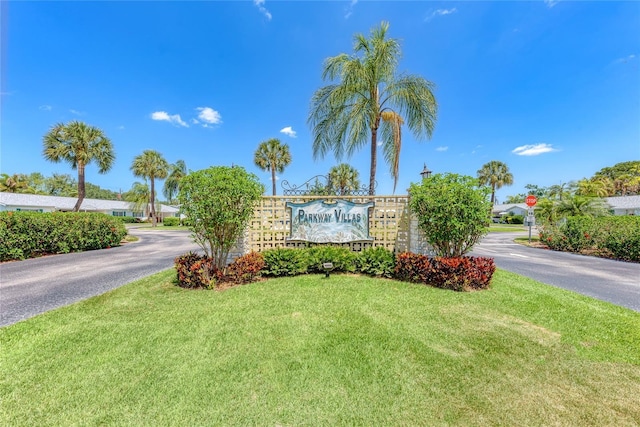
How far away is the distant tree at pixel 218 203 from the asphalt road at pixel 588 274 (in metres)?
7.50

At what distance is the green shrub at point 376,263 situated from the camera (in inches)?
238

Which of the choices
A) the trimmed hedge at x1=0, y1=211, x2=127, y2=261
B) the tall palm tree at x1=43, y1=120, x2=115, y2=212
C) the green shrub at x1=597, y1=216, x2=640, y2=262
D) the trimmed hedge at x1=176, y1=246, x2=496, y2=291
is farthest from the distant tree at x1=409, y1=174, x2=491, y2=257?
the tall palm tree at x1=43, y1=120, x2=115, y2=212

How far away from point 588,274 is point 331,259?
24.3ft

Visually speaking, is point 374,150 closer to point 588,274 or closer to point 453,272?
point 453,272

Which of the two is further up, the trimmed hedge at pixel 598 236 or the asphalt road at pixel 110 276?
the trimmed hedge at pixel 598 236

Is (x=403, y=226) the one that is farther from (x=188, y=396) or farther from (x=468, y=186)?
(x=188, y=396)

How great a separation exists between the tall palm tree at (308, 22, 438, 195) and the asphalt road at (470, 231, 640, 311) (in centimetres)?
506

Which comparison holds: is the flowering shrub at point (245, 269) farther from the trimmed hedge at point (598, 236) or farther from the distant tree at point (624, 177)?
the distant tree at point (624, 177)

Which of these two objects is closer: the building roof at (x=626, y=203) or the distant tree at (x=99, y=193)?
the building roof at (x=626, y=203)

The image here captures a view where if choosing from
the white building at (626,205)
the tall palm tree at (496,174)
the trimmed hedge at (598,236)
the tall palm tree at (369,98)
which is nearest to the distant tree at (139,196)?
the tall palm tree at (369,98)

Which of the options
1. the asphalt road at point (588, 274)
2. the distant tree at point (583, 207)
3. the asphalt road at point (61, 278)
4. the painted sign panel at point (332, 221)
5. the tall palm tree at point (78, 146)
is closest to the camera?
the asphalt road at point (61, 278)

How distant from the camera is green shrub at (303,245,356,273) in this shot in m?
6.21

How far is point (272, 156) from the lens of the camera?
92.3 feet

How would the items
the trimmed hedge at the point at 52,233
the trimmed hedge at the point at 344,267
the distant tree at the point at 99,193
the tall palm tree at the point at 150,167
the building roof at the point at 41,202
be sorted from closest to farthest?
the trimmed hedge at the point at 344,267
the trimmed hedge at the point at 52,233
the building roof at the point at 41,202
the tall palm tree at the point at 150,167
the distant tree at the point at 99,193
